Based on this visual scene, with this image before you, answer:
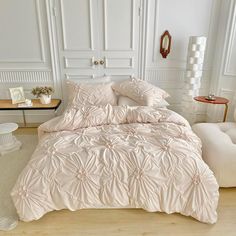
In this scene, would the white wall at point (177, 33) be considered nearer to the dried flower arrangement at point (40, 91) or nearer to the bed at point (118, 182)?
the dried flower arrangement at point (40, 91)

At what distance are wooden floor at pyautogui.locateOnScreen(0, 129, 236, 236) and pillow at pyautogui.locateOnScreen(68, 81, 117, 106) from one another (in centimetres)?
145

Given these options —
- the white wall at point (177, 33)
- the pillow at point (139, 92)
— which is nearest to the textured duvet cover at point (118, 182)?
the pillow at point (139, 92)

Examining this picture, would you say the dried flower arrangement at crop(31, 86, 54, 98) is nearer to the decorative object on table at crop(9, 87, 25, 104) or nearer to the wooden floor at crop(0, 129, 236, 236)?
the decorative object on table at crop(9, 87, 25, 104)

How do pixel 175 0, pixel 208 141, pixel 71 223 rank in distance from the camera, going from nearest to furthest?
pixel 71 223 → pixel 208 141 → pixel 175 0

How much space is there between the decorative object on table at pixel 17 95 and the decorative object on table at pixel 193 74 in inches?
94.0

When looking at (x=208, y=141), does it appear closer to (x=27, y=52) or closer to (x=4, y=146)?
(x=4, y=146)

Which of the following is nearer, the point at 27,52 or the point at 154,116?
the point at 154,116

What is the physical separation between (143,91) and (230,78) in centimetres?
138

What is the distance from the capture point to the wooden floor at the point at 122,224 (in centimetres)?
173

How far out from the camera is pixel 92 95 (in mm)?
2984

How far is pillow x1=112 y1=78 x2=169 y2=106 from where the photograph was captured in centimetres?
287

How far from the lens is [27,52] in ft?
10.9

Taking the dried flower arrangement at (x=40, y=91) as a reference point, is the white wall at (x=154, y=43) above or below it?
above

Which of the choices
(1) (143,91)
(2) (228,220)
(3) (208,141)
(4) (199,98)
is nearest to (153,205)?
(2) (228,220)
